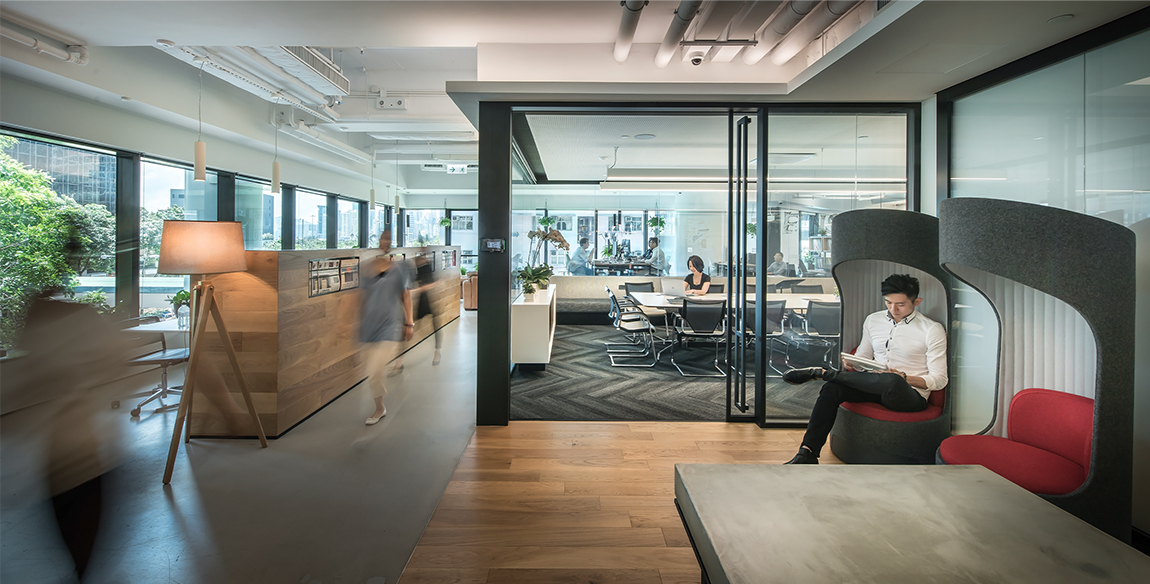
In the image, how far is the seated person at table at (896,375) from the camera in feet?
9.50

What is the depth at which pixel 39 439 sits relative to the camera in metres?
0.84

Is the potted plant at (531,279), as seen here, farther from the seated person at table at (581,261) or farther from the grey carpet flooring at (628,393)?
the seated person at table at (581,261)

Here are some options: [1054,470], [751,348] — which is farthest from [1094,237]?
[751,348]

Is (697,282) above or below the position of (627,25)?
below

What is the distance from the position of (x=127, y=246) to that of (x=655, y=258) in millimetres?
10648

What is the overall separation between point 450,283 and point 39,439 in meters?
1.14

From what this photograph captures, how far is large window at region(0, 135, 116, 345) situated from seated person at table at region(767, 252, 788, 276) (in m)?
3.93

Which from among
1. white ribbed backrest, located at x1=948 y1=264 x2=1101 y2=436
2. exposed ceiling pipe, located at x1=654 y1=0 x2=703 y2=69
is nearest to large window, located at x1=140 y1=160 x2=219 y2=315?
exposed ceiling pipe, located at x1=654 y1=0 x2=703 y2=69

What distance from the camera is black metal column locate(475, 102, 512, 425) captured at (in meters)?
3.75

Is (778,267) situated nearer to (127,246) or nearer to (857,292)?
(857,292)

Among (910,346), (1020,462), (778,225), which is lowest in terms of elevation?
(1020,462)

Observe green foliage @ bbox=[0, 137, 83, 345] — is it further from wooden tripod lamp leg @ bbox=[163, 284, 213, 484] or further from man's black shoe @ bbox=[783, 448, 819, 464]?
man's black shoe @ bbox=[783, 448, 819, 464]

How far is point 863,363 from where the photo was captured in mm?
3086

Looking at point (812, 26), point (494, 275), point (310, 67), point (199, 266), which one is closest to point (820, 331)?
point (812, 26)
